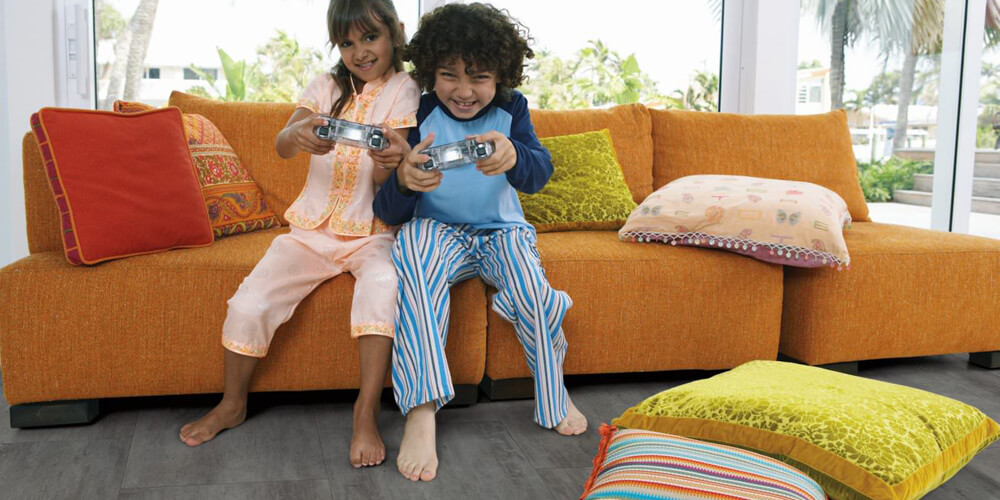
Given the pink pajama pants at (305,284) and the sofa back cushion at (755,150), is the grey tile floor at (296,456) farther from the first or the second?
the sofa back cushion at (755,150)

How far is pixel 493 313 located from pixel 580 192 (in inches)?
25.1

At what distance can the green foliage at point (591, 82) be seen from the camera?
10.8 feet

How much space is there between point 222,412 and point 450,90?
854 millimetres

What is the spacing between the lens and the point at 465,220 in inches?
75.3

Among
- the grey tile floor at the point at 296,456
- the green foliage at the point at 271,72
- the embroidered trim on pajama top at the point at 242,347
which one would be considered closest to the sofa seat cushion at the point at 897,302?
the grey tile floor at the point at 296,456

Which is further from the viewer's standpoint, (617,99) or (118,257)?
(617,99)

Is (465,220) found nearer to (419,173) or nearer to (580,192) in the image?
(419,173)

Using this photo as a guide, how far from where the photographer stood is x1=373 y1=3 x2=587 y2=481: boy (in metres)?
1.70

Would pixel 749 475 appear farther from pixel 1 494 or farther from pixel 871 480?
pixel 1 494

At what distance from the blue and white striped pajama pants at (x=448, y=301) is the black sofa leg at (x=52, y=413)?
0.71 metres

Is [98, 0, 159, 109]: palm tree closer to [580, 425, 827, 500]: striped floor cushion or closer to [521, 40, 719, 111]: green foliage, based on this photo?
[521, 40, 719, 111]: green foliage

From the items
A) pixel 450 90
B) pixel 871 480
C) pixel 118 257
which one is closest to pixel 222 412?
pixel 118 257

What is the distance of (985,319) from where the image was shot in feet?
7.59

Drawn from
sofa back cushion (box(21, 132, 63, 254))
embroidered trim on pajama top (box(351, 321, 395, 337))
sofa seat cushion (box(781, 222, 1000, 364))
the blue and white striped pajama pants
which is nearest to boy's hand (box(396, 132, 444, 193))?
the blue and white striped pajama pants
